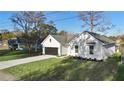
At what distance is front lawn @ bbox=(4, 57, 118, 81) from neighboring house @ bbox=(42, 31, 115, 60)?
0.10 m

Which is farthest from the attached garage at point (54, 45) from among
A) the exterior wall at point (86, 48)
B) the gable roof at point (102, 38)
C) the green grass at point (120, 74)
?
the green grass at point (120, 74)

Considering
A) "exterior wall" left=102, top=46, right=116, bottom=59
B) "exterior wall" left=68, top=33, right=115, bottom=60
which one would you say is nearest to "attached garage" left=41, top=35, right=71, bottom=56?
"exterior wall" left=68, top=33, right=115, bottom=60

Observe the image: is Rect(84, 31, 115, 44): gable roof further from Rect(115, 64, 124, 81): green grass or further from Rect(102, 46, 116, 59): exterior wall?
Rect(115, 64, 124, 81): green grass

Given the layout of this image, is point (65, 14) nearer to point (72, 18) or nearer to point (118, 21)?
point (72, 18)

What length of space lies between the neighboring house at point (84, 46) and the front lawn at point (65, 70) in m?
0.10

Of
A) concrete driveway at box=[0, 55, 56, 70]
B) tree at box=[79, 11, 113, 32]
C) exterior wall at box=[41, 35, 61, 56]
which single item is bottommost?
concrete driveway at box=[0, 55, 56, 70]

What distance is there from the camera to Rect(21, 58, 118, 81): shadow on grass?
4.54 meters

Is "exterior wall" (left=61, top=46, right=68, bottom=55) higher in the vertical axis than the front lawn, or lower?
higher

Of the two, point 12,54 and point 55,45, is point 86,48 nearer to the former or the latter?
point 55,45

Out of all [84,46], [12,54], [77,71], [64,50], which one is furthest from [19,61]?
[84,46]

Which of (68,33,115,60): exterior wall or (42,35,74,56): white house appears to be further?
(42,35,74,56): white house

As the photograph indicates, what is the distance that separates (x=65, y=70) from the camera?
4.65 metres

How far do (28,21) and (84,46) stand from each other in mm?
879
